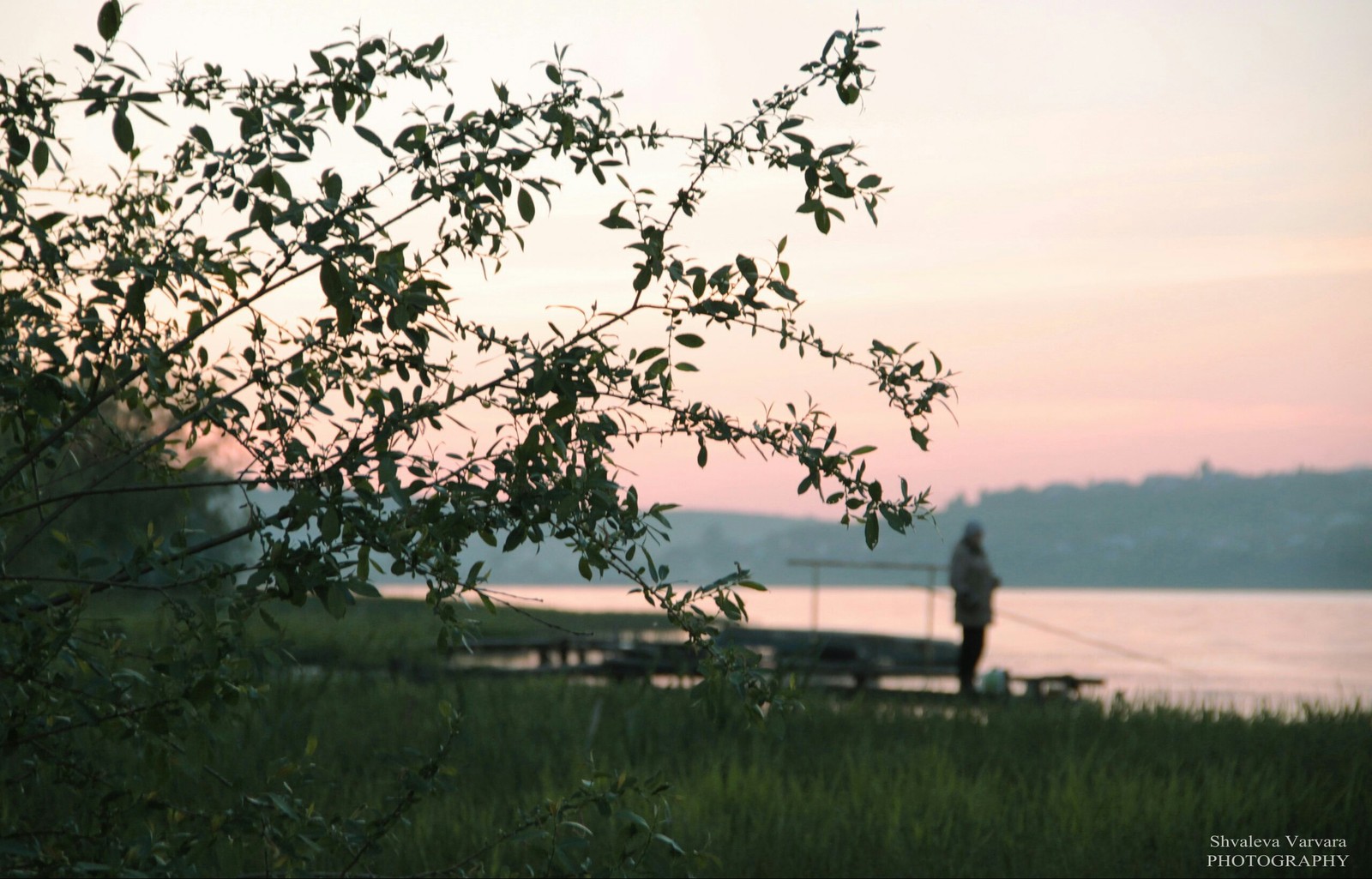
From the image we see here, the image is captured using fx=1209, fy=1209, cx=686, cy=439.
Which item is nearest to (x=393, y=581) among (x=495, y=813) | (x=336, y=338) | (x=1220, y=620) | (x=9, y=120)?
(x=336, y=338)

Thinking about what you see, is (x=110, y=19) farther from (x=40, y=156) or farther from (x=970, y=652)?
(x=970, y=652)

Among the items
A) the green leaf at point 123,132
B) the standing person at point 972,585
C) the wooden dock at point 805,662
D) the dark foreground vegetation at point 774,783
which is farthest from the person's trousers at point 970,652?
the green leaf at point 123,132

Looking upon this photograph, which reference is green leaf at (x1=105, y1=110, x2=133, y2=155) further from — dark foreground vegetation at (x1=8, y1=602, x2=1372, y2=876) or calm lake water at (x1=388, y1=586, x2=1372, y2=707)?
calm lake water at (x1=388, y1=586, x2=1372, y2=707)

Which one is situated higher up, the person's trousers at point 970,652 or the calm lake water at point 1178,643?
the person's trousers at point 970,652

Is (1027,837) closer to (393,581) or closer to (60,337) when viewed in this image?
(393,581)

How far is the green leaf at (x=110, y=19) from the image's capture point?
206 cm

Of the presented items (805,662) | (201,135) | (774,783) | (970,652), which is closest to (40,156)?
(201,135)

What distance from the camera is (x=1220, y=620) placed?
82.1 metres

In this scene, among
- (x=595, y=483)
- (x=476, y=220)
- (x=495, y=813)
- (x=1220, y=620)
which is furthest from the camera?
(x=1220, y=620)

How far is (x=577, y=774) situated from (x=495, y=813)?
0.83 m

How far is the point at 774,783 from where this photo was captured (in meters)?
6.49

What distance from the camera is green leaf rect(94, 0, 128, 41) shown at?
2.06 metres

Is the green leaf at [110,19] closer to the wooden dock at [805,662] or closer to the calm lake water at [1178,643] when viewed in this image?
the wooden dock at [805,662]

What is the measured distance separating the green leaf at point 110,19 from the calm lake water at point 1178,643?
29.1 ft
